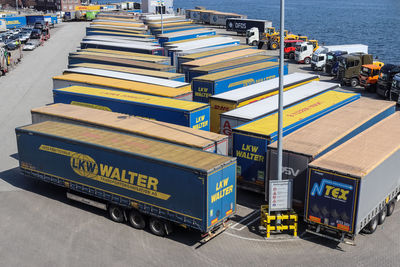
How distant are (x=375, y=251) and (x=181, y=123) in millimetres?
11662

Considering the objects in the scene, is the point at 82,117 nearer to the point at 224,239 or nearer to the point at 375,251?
the point at 224,239

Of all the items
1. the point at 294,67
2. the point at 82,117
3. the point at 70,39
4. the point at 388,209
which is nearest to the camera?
the point at 388,209

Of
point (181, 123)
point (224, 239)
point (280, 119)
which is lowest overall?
point (224, 239)

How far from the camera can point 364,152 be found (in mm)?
19000

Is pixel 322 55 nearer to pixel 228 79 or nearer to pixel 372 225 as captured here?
pixel 228 79

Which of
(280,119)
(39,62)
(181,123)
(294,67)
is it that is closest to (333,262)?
(280,119)

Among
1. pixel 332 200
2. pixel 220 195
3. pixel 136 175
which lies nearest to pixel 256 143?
pixel 220 195

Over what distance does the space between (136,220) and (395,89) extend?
89.7 ft

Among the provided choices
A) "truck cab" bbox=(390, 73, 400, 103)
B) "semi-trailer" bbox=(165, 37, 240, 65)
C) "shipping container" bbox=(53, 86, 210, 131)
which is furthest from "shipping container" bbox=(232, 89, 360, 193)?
"semi-trailer" bbox=(165, 37, 240, 65)

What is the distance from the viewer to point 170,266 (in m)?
16.5

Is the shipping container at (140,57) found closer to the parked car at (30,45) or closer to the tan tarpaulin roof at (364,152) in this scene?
the tan tarpaulin roof at (364,152)

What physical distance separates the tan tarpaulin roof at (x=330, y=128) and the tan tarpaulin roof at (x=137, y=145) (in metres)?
3.59

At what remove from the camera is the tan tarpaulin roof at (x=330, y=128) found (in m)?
19.7

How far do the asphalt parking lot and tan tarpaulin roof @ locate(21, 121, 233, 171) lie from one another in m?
3.34
